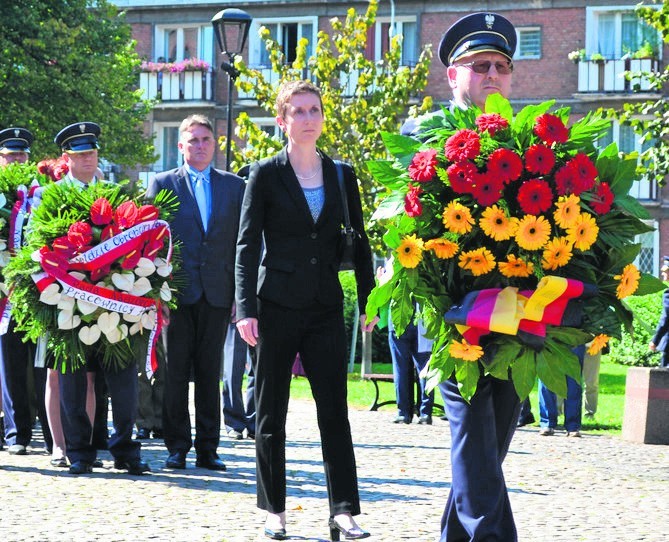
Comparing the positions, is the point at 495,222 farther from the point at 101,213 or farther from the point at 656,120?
the point at 656,120

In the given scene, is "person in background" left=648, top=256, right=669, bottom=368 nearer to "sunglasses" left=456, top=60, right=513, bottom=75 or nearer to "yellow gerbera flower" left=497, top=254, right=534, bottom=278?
"sunglasses" left=456, top=60, right=513, bottom=75

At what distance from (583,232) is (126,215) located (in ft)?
14.9

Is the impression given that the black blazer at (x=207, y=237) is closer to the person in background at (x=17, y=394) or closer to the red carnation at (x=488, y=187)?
the person in background at (x=17, y=394)

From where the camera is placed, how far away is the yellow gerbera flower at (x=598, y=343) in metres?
5.98

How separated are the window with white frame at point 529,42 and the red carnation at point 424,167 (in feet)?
125

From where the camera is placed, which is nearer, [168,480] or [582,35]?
[168,480]

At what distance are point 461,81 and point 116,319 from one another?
390 cm

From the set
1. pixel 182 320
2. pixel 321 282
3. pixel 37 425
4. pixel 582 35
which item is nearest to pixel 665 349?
pixel 37 425

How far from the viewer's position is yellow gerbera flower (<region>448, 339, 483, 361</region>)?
5844 millimetres

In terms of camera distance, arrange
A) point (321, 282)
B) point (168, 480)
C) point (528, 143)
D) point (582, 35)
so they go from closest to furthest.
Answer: point (528, 143)
point (321, 282)
point (168, 480)
point (582, 35)

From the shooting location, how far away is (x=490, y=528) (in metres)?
5.96

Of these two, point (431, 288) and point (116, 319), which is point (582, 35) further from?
point (431, 288)

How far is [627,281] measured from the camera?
588cm

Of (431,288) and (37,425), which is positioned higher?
(431,288)
